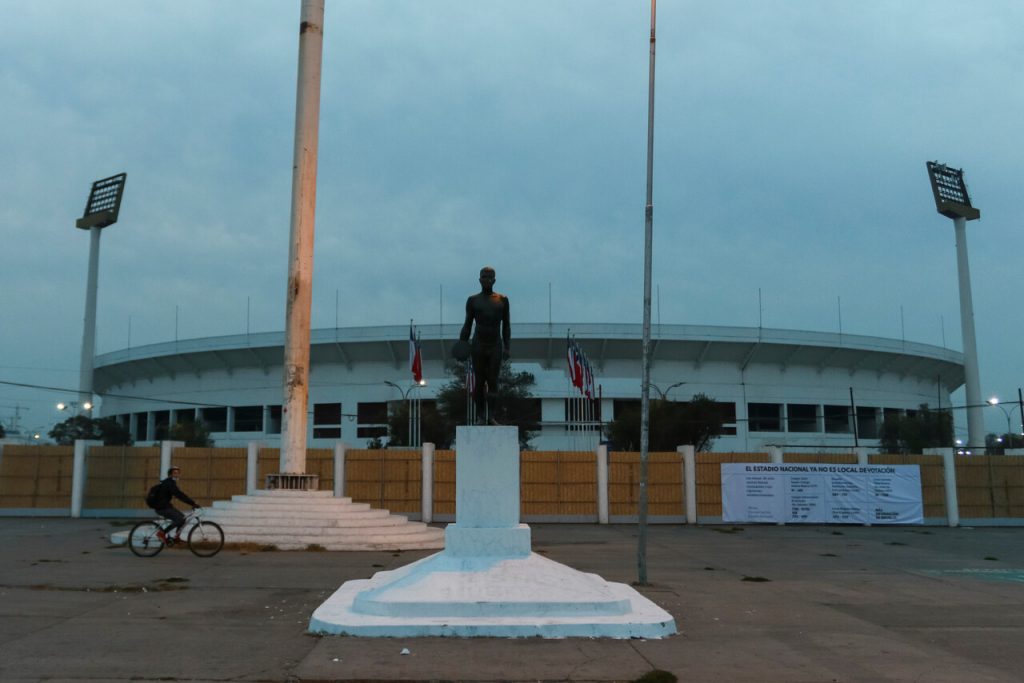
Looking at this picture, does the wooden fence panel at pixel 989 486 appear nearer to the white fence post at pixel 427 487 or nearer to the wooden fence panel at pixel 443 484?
the wooden fence panel at pixel 443 484

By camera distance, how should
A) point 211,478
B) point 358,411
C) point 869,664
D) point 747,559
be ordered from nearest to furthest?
1. point 869,664
2. point 747,559
3. point 211,478
4. point 358,411

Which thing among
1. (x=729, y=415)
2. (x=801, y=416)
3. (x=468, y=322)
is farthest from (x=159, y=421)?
(x=468, y=322)

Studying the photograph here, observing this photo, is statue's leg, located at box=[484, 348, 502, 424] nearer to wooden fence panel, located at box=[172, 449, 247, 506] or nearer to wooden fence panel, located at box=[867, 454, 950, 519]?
wooden fence panel, located at box=[172, 449, 247, 506]

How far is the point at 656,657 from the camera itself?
316 inches

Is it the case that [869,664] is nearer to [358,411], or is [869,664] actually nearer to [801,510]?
[801,510]

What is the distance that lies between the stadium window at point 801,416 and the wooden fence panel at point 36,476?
2247 inches

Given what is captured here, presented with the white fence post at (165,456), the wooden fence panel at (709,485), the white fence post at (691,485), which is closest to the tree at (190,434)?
the white fence post at (165,456)

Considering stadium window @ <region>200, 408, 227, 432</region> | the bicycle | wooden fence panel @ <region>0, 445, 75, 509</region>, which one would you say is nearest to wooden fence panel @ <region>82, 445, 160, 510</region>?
wooden fence panel @ <region>0, 445, 75, 509</region>

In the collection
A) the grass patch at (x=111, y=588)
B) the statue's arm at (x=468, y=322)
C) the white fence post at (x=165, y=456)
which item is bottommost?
the grass patch at (x=111, y=588)

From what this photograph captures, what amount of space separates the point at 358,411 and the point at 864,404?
142 ft

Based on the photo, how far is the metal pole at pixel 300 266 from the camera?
21.7 meters

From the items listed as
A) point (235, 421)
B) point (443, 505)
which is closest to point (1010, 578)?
point (443, 505)

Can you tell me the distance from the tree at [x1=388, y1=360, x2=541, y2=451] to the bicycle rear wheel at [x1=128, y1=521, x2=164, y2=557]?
32320 mm

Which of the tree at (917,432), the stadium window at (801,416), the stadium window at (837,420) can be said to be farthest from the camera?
the stadium window at (837,420)
